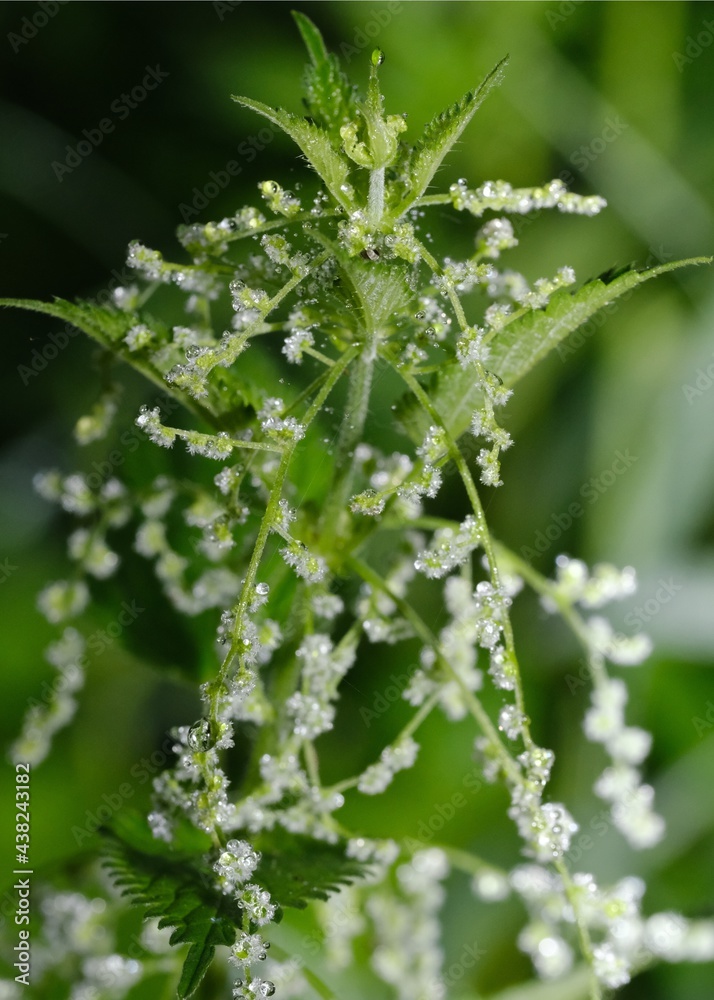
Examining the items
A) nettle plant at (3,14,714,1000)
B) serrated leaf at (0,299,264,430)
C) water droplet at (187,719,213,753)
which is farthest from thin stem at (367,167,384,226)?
water droplet at (187,719,213,753)

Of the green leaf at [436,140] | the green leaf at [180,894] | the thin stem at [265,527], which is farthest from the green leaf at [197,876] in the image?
the green leaf at [436,140]

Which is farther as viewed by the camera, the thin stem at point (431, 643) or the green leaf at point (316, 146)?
the thin stem at point (431, 643)

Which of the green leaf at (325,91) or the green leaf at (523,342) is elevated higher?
the green leaf at (325,91)

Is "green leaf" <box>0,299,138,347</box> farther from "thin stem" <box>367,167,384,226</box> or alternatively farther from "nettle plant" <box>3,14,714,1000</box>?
"thin stem" <box>367,167,384,226</box>

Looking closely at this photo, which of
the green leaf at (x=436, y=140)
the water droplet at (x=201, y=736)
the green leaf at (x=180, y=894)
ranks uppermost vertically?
the green leaf at (x=436, y=140)

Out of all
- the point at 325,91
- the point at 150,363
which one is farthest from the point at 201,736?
the point at 325,91

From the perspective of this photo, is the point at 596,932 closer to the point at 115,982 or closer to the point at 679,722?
the point at 679,722

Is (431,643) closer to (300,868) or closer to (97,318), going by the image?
(300,868)

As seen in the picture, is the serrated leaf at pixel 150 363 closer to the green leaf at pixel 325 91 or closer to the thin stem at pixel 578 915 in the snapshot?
the green leaf at pixel 325 91

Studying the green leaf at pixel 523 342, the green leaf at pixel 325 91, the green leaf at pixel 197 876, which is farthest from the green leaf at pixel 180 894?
the green leaf at pixel 325 91
